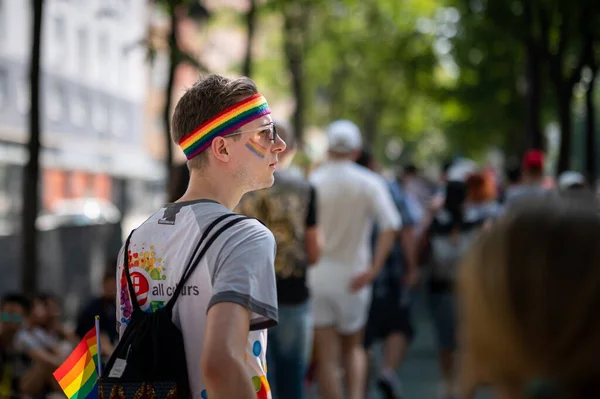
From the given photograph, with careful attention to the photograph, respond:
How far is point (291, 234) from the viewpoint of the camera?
22.3 ft

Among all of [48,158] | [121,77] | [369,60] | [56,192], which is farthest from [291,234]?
[121,77]

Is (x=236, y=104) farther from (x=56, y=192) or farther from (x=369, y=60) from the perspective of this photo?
(x=56, y=192)

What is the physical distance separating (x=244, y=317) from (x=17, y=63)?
3707 centimetres

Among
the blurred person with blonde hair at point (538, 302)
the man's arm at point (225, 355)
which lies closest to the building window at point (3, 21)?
Result: the man's arm at point (225, 355)

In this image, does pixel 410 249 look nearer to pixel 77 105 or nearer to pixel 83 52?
pixel 77 105

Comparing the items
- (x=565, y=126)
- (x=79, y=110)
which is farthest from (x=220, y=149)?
(x=79, y=110)

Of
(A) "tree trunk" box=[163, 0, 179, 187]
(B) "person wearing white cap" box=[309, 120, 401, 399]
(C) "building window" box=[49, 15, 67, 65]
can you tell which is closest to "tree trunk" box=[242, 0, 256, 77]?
(A) "tree trunk" box=[163, 0, 179, 187]

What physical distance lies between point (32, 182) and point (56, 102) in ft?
119

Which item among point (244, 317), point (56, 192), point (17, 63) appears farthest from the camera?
point (56, 192)

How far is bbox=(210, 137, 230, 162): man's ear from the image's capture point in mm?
3184

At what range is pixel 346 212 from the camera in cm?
869

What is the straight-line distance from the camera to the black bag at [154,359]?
2980mm

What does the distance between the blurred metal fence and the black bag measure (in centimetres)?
964

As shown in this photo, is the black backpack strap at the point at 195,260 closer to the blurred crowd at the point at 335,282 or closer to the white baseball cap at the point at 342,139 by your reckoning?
the blurred crowd at the point at 335,282
